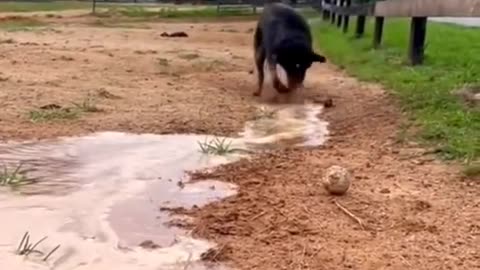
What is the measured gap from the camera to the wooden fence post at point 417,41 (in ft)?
37.1

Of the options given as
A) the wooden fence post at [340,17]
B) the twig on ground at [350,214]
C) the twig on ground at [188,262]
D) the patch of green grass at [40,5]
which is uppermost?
the twig on ground at [350,214]

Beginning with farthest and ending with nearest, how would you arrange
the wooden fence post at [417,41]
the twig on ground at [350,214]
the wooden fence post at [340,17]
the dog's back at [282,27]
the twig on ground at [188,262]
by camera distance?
the wooden fence post at [340,17] < the wooden fence post at [417,41] < the dog's back at [282,27] < the twig on ground at [350,214] < the twig on ground at [188,262]

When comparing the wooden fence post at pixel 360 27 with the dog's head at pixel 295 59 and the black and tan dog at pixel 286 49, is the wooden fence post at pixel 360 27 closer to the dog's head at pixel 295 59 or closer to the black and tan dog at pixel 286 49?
the black and tan dog at pixel 286 49

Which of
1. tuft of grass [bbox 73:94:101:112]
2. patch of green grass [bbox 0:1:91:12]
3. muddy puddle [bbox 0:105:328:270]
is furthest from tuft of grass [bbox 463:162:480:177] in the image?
patch of green grass [bbox 0:1:91:12]

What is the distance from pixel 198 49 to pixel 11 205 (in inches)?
468

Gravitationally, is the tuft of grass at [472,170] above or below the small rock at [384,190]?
above

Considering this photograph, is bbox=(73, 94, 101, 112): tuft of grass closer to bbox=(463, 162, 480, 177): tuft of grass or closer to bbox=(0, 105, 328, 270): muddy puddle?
bbox=(0, 105, 328, 270): muddy puddle

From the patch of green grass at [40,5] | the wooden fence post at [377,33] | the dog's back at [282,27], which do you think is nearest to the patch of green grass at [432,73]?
the wooden fence post at [377,33]

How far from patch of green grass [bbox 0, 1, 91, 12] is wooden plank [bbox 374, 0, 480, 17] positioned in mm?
22866

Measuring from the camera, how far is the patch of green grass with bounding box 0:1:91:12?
35375mm

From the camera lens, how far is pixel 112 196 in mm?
4891

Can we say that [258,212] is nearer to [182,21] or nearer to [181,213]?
[181,213]

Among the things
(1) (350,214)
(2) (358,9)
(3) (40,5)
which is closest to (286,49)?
(1) (350,214)

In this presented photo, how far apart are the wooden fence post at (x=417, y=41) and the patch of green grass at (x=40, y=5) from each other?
80.1 feet
